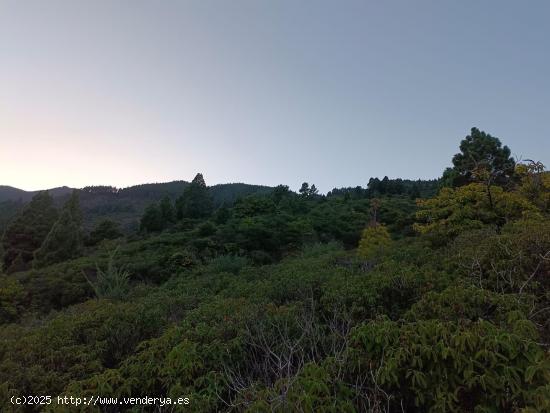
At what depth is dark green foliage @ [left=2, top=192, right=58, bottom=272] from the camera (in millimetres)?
29078

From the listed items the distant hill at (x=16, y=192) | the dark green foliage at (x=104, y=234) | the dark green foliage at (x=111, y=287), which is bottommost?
the dark green foliage at (x=111, y=287)

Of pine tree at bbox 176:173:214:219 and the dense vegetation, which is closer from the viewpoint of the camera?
the dense vegetation

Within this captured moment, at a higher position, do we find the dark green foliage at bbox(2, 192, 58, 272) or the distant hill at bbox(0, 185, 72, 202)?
the distant hill at bbox(0, 185, 72, 202)

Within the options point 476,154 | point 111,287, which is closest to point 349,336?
point 111,287

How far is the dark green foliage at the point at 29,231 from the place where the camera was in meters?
29.1

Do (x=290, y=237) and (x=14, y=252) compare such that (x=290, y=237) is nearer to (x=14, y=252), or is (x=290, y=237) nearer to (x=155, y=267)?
(x=155, y=267)

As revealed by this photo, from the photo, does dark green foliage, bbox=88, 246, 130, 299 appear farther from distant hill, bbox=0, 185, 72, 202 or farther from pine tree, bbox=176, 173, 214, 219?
distant hill, bbox=0, 185, 72, 202

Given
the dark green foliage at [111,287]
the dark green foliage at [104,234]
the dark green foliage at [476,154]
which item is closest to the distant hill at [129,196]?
the dark green foliage at [104,234]

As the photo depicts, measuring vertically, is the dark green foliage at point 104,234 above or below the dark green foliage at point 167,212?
below

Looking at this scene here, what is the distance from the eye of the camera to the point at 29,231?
3105 cm

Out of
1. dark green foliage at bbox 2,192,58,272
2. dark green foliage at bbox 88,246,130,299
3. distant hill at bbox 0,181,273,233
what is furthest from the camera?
distant hill at bbox 0,181,273,233

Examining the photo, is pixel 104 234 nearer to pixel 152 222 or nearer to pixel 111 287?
pixel 152 222

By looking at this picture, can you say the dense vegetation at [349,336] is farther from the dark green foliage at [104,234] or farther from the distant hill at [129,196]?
the distant hill at [129,196]

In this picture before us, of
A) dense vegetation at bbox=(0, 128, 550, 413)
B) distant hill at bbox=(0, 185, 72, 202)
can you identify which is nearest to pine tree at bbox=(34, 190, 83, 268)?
dense vegetation at bbox=(0, 128, 550, 413)
